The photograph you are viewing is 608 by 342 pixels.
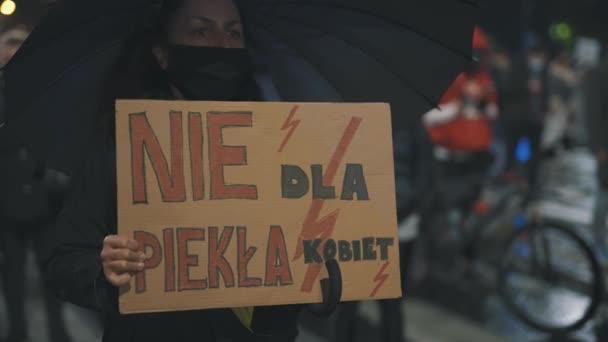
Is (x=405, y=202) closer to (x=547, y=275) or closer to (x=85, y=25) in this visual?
(x=547, y=275)

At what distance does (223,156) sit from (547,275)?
4184mm

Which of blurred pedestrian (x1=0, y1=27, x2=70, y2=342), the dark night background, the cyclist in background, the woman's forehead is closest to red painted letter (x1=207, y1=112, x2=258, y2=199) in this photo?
the woman's forehead

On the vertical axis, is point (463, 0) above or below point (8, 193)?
above

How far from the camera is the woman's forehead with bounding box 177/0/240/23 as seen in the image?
1.90 meters

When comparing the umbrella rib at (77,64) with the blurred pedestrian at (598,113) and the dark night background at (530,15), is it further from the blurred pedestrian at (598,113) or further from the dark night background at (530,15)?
the blurred pedestrian at (598,113)

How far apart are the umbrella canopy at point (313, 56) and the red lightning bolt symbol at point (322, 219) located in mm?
303

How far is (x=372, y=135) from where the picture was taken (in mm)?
1803

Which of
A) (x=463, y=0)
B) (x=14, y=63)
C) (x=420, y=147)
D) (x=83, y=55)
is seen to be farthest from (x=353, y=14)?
(x=420, y=147)

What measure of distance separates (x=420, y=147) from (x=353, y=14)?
7.97 feet

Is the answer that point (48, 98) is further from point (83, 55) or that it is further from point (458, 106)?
point (458, 106)

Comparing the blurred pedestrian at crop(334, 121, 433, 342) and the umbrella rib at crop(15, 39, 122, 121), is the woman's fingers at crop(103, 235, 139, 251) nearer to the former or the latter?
the umbrella rib at crop(15, 39, 122, 121)

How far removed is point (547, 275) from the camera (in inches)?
209

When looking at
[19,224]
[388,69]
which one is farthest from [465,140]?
[388,69]

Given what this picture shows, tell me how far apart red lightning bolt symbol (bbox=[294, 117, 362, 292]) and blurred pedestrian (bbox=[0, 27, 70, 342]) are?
3402 mm
